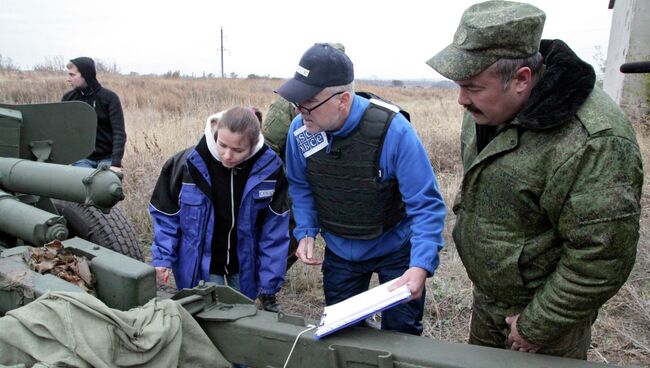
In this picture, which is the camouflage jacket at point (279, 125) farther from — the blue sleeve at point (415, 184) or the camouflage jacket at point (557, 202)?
the camouflage jacket at point (557, 202)

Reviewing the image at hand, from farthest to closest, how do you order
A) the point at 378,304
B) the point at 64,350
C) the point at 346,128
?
the point at 346,128 < the point at 378,304 < the point at 64,350

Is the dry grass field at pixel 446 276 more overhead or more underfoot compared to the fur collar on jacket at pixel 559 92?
more underfoot

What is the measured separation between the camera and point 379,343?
184 cm

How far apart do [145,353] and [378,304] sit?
2.28 ft

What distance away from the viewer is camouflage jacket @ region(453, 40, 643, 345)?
Answer: 5.24 ft

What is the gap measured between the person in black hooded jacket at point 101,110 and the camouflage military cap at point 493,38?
426 cm

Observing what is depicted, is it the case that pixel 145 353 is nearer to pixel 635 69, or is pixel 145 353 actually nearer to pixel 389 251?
pixel 389 251

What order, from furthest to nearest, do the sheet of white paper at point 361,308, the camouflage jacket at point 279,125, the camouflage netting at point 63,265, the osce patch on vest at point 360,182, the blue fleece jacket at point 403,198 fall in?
the camouflage jacket at point 279,125
the osce patch on vest at point 360,182
the blue fleece jacket at point 403,198
the camouflage netting at point 63,265
the sheet of white paper at point 361,308

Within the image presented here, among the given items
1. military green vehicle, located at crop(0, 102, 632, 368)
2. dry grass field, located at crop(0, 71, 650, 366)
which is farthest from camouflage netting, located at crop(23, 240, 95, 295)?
dry grass field, located at crop(0, 71, 650, 366)

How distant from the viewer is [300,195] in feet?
8.93

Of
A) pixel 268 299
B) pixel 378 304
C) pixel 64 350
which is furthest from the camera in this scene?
pixel 268 299

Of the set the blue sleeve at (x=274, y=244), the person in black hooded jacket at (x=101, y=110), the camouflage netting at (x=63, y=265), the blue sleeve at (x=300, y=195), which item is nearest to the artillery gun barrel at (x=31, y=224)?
the camouflage netting at (x=63, y=265)

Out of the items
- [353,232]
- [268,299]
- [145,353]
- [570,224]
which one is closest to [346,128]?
[353,232]

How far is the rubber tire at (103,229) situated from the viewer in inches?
143
